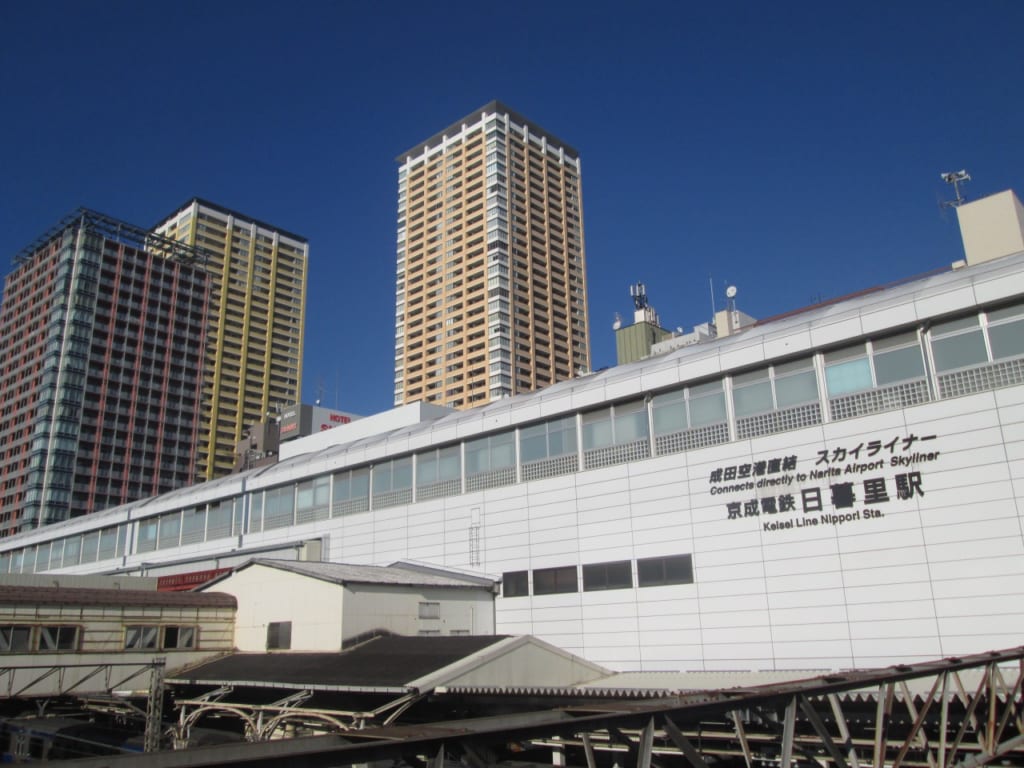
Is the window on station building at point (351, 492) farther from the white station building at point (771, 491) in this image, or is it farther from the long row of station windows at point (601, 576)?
the long row of station windows at point (601, 576)

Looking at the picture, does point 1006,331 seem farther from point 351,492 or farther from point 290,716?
point 351,492

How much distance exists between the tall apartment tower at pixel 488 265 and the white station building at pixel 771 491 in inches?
3713

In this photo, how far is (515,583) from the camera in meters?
32.3

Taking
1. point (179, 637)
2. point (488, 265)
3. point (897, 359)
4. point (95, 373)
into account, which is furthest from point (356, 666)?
point (95, 373)

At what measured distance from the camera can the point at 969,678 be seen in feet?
62.8

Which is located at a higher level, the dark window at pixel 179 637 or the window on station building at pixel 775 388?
the window on station building at pixel 775 388

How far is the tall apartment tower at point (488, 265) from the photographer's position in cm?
13325

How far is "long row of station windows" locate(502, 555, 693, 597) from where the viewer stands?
→ 2711 centimetres

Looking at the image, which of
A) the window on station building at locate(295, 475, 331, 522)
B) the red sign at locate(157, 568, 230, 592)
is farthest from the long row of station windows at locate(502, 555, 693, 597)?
the red sign at locate(157, 568, 230, 592)

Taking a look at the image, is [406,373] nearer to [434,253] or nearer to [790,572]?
[434,253]

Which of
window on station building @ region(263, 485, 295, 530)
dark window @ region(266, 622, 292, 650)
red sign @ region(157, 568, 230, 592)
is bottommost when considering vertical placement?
dark window @ region(266, 622, 292, 650)

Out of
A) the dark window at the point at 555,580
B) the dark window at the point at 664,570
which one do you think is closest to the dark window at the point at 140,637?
the dark window at the point at 555,580

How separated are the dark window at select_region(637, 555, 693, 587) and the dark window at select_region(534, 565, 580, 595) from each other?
3103 millimetres

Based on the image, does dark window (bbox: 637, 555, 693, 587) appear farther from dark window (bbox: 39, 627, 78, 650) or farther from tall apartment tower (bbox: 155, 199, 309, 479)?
tall apartment tower (bbox: 155, 199, 309, 479)
